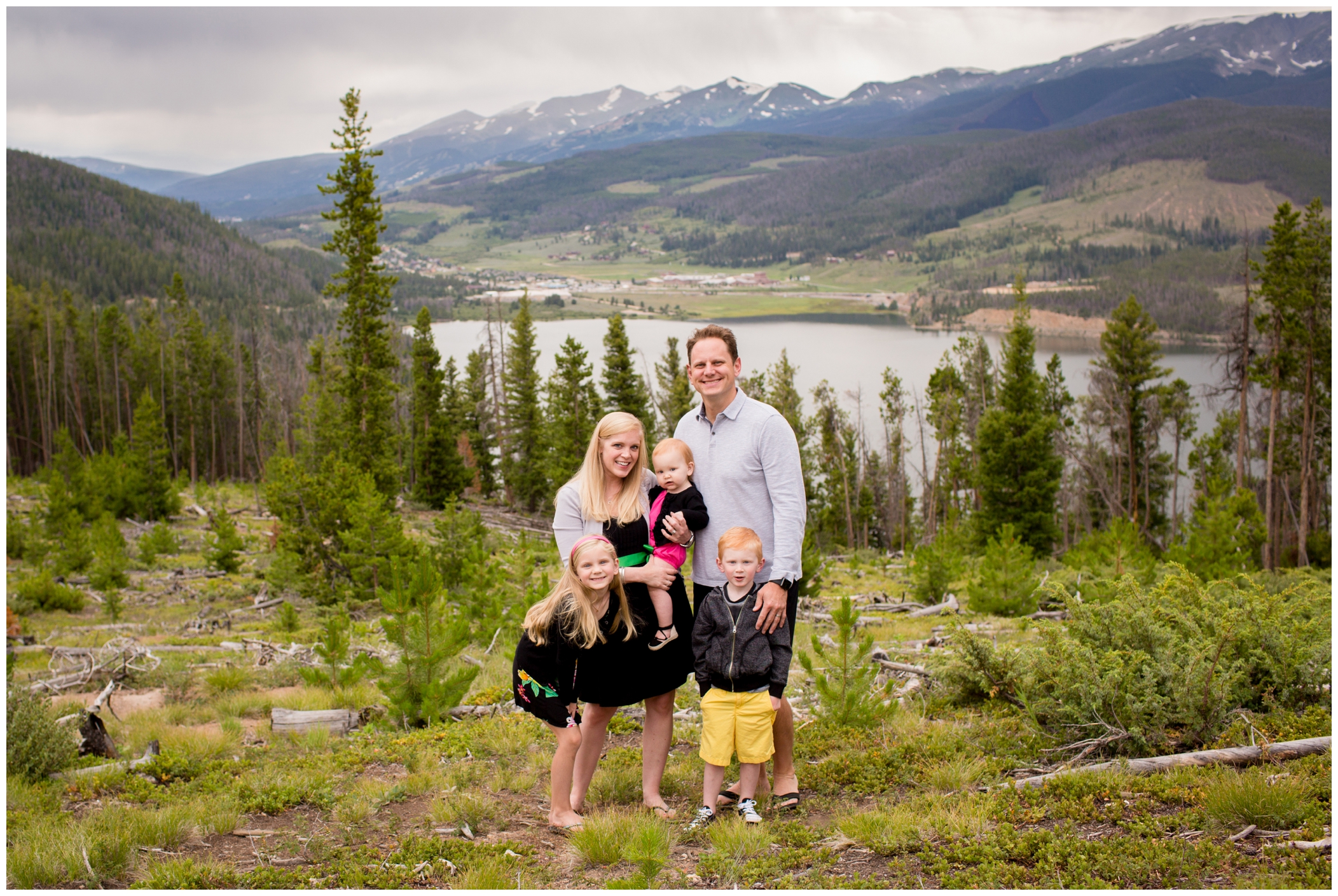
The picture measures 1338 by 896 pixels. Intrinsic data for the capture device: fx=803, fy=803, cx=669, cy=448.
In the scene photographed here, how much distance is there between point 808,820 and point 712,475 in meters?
2.14

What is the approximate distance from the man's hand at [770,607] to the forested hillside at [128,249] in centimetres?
11598

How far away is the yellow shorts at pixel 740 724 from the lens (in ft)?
14.6

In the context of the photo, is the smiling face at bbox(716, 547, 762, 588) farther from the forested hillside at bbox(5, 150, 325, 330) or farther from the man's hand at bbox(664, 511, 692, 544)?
the forested hillside at bbox(5, 150, 325, 330)

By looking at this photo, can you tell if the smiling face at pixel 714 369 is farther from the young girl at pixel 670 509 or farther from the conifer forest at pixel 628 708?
the conifer forest at pixel 628 708

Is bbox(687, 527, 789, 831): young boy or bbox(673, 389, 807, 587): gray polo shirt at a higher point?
bbox(673, 389, 807, 587): gray polo shirt

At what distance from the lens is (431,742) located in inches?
259

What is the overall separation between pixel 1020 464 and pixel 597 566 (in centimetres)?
3404

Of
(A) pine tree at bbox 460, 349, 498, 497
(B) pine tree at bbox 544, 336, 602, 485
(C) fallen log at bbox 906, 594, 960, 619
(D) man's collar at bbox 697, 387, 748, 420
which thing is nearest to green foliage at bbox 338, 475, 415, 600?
(C) fallen log at bbox 906, 594, 960, 619

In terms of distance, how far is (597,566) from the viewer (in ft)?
14.4

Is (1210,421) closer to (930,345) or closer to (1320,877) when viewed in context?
(930,345)

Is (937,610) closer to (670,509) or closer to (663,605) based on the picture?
(663,605)

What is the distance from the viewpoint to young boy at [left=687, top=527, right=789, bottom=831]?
4.38 m

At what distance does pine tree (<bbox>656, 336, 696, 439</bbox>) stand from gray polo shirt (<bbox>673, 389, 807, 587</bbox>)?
3557 cm

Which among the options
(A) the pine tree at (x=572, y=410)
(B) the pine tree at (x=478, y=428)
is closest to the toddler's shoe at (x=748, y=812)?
(A) the pine tree at (x=572, y=410)
